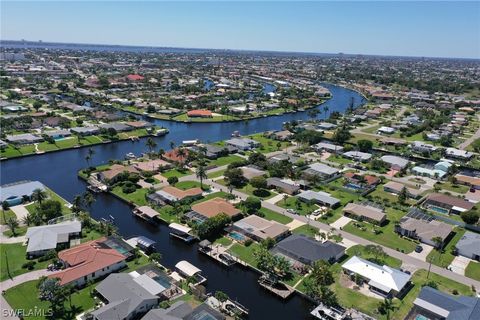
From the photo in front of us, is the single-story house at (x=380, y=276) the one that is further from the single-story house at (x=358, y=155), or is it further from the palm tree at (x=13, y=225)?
the single-story house at (x=358, y=155)

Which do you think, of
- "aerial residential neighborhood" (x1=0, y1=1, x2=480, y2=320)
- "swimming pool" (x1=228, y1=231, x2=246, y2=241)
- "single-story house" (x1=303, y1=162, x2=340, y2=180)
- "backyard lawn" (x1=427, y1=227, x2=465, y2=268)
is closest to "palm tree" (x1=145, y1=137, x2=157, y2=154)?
"aerial residential neighborhood" (x1=0, y1=1, x2=480, y2=320)

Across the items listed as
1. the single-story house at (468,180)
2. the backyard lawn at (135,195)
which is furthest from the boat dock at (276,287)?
the single-story house at (468,180)

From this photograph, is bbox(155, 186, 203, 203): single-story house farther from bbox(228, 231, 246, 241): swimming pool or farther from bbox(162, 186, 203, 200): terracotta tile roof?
bbox(228, 231, 246, 241): swimming pool

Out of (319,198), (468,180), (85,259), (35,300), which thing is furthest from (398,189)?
(35,300)

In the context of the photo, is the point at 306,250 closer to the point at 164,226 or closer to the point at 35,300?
the point at 164,226

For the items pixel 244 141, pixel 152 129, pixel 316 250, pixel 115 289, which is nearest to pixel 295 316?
pixel 316 250

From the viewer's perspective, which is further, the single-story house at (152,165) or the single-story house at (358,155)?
the single-story house at (358,155)
